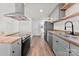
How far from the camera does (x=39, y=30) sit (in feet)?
43.7

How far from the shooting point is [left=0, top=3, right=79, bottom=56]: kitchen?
2.26 m

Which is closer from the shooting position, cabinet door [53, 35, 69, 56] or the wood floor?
cabinet door [53, 35, 69, 56]

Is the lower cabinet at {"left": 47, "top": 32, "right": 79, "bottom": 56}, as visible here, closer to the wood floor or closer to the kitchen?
the kitchen

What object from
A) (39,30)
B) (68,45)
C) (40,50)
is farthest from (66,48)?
(39,30)

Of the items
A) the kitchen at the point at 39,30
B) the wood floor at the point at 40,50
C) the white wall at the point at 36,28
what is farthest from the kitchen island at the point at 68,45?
the white wall at the point at 36,28

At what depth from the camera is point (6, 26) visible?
568 cm

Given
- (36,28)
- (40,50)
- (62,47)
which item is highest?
(36,28)

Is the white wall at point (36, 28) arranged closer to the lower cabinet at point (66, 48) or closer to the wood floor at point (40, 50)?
the wood floor at point (40, 50)

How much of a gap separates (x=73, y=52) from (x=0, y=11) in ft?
14.1

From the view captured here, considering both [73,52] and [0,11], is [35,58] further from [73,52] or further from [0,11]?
[0,11]

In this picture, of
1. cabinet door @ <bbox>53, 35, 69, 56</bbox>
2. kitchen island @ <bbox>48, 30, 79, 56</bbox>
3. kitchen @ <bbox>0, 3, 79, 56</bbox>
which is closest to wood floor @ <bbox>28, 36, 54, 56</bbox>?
kitchen @ <bbox>0, 3, 79, 56</bbox>

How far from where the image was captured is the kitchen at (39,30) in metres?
2.26

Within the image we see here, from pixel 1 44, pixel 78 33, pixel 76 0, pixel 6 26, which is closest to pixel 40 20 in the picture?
pixel 6 26

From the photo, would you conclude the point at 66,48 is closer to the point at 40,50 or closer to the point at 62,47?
the point at 62,47
